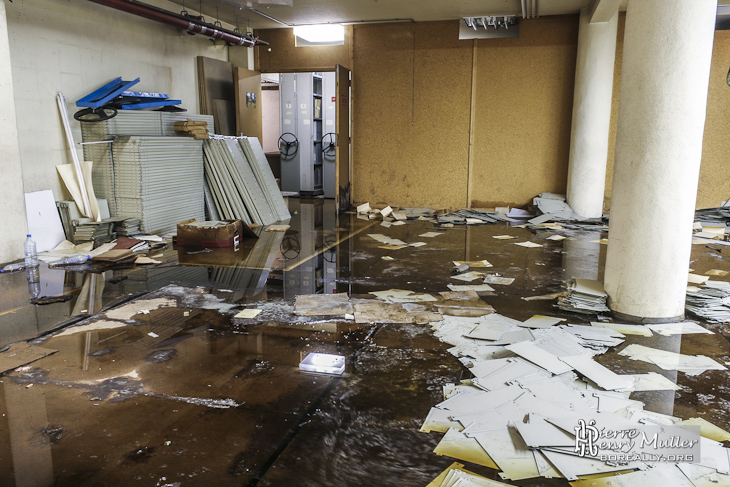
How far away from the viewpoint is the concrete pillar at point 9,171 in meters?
5.51

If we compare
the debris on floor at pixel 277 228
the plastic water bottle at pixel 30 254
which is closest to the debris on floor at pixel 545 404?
→ the plastic water bottle at pixel 30 254

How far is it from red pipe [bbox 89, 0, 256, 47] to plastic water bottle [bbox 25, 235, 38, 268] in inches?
108

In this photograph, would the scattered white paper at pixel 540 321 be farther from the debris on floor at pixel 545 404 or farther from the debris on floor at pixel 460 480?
the debris on floor at pixel 460 480

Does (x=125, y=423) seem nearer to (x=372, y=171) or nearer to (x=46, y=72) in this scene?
(x=46, y=72)

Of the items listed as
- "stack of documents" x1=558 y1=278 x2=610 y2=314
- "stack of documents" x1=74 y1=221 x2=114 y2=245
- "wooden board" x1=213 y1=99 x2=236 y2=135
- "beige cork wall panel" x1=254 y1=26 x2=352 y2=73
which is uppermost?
"beige cork wall panel" x1=254 y1=26 x2=352 y2=73

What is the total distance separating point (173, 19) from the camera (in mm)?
7445

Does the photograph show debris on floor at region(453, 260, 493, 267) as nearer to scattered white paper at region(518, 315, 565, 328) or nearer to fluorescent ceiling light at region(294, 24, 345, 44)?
scattered white paper at region(518, 315, 565, 328)

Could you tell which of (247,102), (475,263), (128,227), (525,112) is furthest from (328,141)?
(475,263)

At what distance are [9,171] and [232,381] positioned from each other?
168 inches

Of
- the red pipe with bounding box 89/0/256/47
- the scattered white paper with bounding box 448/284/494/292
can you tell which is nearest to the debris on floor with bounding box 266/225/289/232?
the red pipe with bounding box 89/0/256/47

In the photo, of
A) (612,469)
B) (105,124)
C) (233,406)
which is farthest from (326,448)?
(105,124)

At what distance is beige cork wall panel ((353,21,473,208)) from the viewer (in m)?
9.77

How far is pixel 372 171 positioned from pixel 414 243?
367cm

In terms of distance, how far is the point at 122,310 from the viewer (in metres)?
4.24
